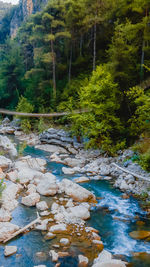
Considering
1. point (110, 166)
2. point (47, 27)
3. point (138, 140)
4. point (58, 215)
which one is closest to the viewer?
point (58, 215)

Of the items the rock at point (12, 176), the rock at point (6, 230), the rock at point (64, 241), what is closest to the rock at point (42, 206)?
the rock at point (6, 230)

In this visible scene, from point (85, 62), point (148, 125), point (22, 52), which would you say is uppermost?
point (22, 52)

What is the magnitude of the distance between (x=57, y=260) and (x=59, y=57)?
47.9 feet

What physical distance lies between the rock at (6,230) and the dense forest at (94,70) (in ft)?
14.3

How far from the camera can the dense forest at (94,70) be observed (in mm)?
7461

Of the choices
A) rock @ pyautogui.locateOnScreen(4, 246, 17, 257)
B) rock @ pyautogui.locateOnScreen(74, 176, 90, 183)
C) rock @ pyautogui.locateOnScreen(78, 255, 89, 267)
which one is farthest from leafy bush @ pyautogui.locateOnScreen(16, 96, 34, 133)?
rock @ pyautogui.locateOnScreen(78, 255, 89, 267)

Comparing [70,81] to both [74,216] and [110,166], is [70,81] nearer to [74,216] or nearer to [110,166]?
[110,166]

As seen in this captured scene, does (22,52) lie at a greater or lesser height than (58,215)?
greater

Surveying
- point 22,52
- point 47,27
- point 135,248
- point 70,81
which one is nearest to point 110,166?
point 135,248

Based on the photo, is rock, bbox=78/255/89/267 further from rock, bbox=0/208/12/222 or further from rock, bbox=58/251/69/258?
rock, bbox=0/208/12/222

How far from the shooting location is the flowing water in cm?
273

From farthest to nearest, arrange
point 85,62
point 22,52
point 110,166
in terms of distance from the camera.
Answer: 1. point 22,52
2. point 85,62
3. point 110,166

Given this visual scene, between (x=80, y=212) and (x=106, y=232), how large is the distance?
657 mm

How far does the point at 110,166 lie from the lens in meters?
6.63
